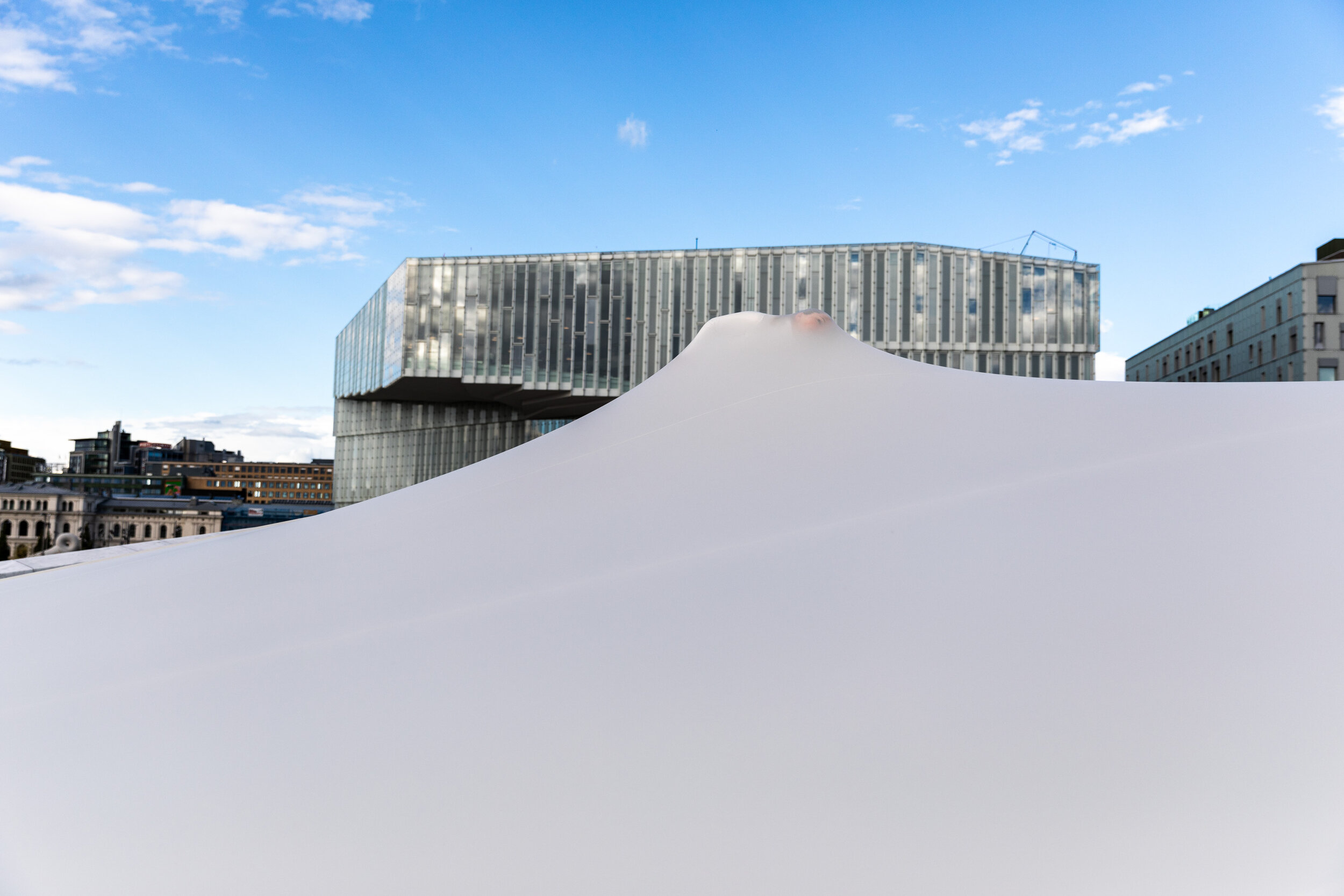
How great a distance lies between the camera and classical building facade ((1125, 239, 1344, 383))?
3978cm

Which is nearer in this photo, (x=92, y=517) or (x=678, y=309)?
(x=678, y=309)

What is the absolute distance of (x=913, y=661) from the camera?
108 inches

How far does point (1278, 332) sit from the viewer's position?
42500 mm

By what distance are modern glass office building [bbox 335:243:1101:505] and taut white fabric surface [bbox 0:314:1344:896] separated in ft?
92.1

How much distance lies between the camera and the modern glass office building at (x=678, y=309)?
32.3m

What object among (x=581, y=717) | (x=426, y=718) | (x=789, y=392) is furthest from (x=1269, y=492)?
(x=426, y=718)

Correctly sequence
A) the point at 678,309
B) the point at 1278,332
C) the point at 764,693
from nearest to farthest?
the point at 764,693 < the point at 678,309 < the point at 1278,332

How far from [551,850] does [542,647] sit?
30.7 inches

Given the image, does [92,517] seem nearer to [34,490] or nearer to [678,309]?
[34,490]

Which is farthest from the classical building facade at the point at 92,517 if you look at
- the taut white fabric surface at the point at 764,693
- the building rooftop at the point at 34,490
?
the taut white fabric surface at the point at 764,693

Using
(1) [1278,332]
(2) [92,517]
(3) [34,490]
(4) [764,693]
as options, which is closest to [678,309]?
(4) [764,693]

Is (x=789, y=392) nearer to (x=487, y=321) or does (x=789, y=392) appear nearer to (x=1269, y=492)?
(x=1269, y=492)

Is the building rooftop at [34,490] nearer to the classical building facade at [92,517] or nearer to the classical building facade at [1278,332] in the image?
the classical building facade at [92,517]

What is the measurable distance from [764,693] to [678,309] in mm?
31857
